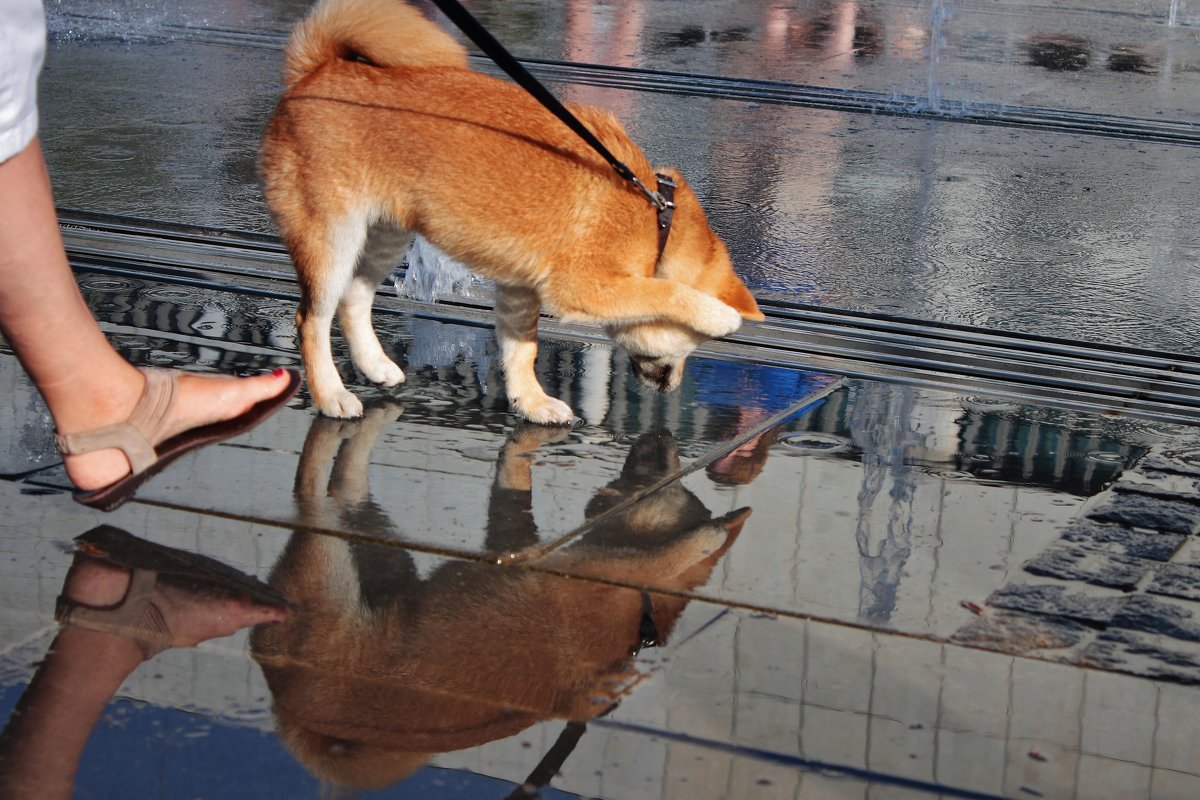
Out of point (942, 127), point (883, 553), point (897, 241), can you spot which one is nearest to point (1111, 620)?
point (883, 553)

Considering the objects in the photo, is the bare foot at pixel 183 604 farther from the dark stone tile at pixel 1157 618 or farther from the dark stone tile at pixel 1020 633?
the dark stone tile at pixel 1157 618

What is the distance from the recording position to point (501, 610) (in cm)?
294

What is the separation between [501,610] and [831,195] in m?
4.63

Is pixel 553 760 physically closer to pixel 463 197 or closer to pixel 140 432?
pixel 140 432

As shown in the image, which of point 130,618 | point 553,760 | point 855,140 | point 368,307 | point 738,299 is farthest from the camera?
point 855,140

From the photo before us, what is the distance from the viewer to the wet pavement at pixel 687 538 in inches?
96.7

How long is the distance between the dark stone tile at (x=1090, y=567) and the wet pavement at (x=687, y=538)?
1 cm

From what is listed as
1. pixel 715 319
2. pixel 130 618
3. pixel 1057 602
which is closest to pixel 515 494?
pixel 715 319

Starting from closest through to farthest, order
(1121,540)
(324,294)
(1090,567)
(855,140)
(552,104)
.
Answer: (1090,567) → (1121,540) → (552,104) → (324,294) → (855,140)

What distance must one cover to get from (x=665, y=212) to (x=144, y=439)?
1.66 m

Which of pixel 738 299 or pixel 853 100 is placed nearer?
pixel 738 299

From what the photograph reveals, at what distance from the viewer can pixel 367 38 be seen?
13.9 ft

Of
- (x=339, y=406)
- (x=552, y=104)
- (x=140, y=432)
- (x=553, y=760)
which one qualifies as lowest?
(x=553, y=760)

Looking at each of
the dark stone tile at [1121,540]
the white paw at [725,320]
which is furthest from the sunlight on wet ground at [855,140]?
the dark stone tile at [1121,540]
